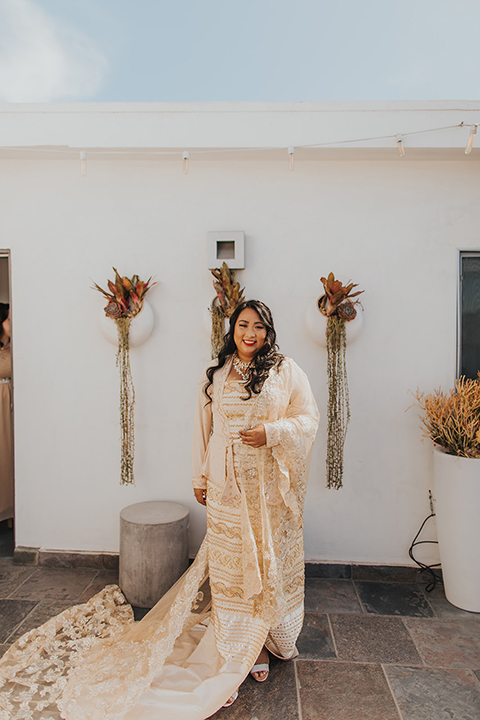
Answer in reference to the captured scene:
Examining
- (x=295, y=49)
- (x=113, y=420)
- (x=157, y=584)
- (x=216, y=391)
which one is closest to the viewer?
(x=216, y=391)

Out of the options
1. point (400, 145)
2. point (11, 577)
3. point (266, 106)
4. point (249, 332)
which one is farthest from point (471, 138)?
point (11, 577)

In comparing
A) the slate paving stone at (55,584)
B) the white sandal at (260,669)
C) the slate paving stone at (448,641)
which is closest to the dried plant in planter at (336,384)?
the slate paving stone at (448,641)

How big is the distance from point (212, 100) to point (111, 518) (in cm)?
266

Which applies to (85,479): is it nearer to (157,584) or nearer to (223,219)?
(157,584)

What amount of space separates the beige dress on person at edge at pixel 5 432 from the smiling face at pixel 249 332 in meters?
2.33

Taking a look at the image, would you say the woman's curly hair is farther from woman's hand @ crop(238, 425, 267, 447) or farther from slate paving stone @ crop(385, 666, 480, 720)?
slate paving stone @ crop(385, 666, 480, 720)

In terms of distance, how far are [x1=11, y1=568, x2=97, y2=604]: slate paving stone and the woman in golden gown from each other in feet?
1.54

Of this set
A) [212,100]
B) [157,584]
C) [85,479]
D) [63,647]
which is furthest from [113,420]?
[212,100]

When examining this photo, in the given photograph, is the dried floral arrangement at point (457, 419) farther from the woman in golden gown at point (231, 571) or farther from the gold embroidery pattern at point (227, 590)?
the gold embroidery pattern at point (227, 590)

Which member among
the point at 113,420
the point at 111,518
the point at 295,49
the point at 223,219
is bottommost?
the point at 111,518

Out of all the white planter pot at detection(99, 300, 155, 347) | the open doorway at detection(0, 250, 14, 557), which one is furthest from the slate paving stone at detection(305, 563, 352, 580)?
the open doorway at detection(0, 250, 14, 557)

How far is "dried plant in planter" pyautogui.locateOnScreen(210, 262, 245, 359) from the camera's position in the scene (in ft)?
8.66

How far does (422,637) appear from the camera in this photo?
224cm

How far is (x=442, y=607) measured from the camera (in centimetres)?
250
